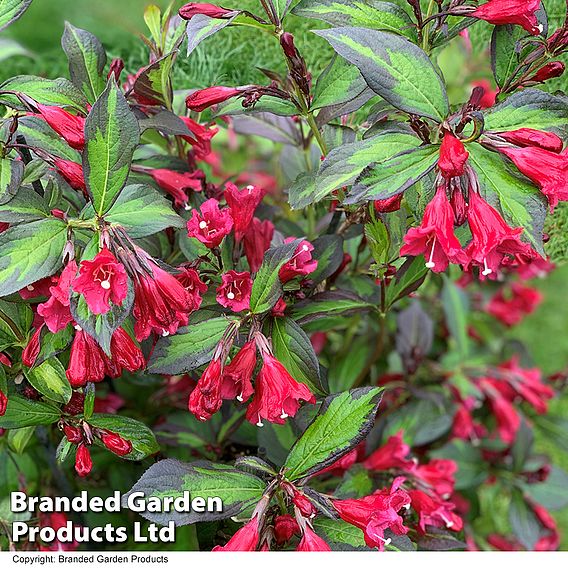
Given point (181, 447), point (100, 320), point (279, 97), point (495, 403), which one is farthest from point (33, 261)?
point (495, 403)

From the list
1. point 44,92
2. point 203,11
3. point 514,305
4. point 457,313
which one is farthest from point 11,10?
point 514,305

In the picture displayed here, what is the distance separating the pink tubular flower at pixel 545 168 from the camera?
620 millimetres

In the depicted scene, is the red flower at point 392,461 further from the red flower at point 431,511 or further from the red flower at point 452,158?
the red flower at point 452,158

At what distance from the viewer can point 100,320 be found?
61cm

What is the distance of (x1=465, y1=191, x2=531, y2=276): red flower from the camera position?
2.02 feet

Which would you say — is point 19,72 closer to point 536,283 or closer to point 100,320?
point 100,320

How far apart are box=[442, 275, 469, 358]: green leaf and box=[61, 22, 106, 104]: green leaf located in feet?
2.75

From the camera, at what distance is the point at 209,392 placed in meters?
0.67

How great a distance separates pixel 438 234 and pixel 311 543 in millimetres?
302

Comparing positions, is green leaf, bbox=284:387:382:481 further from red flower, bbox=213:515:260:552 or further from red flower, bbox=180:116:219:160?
red flower, bbox=180:116:219:160

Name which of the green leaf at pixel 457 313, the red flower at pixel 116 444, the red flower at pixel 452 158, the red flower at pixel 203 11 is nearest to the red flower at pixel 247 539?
the red flower at pixel 116 444

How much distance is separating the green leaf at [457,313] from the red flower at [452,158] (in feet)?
2.71

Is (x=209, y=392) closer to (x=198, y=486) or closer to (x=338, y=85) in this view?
(x=198, y=486)

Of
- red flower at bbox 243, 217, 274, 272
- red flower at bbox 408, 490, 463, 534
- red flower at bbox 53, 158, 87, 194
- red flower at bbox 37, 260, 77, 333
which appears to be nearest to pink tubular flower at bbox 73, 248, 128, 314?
red flower at bbox 37, 260, 77, 333
